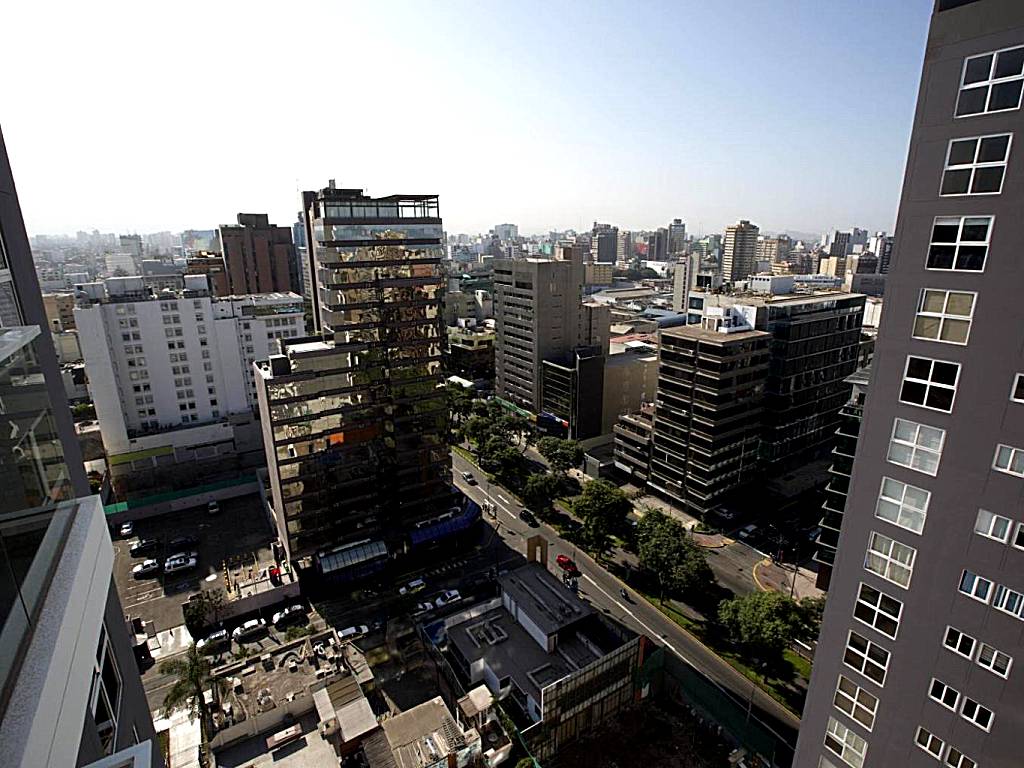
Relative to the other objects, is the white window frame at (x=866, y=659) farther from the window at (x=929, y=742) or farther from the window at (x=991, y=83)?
the window at (x=991, y=83)

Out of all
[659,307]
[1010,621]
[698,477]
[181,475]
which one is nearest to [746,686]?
[698,477]

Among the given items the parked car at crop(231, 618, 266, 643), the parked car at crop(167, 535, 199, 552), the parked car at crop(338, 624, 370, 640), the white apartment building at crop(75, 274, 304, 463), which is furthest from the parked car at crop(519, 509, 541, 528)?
the white apartment building at crop(75, 274, 304, 463)

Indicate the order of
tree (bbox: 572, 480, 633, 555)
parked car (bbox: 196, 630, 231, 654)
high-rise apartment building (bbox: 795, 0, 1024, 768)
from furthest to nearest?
tree (bbox: 572, 480, 633, 555), parked car (bbox: 196, 630, 231, 654), high-rise apartment building (bbox: 795, 0, 1024, 768)

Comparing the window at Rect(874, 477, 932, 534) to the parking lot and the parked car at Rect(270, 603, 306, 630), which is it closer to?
the parked car at Rect(270, 603, 306, 630)

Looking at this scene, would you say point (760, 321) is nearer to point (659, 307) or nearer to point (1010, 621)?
point (1010, 621)

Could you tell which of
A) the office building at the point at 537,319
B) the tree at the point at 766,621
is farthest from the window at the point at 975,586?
the office building at the point at 537,319

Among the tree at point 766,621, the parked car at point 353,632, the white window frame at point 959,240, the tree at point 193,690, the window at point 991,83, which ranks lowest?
the parked car at point 353,632
